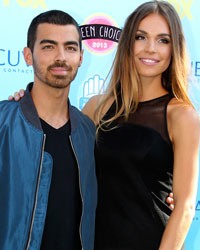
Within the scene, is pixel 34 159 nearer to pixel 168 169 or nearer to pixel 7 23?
pixel 168 169

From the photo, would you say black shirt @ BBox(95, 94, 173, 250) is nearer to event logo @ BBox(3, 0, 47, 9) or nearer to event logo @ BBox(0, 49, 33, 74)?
event logo @ BBox(0, 49, 33, 74)

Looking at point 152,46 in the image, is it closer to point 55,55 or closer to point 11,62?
point 55,55

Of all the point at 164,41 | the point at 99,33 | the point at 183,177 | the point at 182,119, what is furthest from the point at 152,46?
the point at 99,33

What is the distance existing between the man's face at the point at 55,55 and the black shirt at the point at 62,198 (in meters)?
0.18

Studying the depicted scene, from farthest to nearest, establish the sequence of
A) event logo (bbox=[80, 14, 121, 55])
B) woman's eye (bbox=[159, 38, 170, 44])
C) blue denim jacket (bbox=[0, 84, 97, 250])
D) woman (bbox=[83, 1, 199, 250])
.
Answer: event logo (bbox=[80, 14, 121, 55])
woman's eye (bbox=[159, 38, 170, 44])
woman (bbox=[83, 1, 199, 250])
blue denim jacket (bbox=[0, 84, 97, 250])

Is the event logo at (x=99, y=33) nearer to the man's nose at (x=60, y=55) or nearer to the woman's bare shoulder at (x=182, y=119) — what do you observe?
the man's nose at (x=60, y=55)

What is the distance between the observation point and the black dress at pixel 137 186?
5.28 feet

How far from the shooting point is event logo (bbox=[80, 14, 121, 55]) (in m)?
2.49

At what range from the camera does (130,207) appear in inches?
63.3

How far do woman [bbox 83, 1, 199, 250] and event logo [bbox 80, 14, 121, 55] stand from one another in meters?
0.75

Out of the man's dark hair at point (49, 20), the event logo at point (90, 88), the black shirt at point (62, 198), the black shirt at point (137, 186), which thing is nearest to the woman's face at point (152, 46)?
the black shirt at point (137, 186)

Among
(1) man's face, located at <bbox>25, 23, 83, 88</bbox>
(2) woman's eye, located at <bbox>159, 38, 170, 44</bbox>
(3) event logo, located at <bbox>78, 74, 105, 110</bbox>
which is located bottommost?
(3) event logo, located at <bbox>78, 74, 105, 110</bbox>

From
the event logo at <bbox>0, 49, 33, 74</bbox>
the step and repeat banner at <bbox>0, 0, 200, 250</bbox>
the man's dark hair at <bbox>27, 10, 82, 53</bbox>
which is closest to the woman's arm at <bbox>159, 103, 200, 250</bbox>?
the man's dark hair at <bbox>27, 10, 82, 53</bbox>

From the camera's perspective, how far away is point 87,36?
8.24 feet
